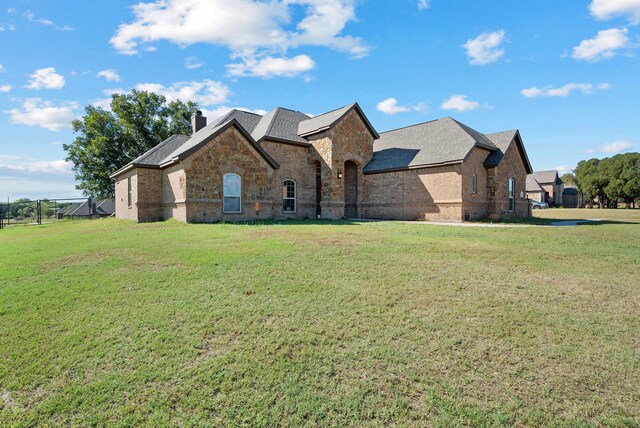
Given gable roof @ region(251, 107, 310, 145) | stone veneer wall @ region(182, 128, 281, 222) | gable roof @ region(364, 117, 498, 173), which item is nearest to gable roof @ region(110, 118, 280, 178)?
stone veneer wall @ region(182, 128, 281, 222)

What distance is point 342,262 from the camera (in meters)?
7.70

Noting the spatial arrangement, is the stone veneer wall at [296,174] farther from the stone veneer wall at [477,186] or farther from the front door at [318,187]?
the stone veneer wall at [477,186]

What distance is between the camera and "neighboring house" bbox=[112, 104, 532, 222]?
1809cm

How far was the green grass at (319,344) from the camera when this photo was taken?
3.04 metres

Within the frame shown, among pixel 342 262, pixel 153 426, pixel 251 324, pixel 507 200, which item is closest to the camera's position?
pixel 153 426

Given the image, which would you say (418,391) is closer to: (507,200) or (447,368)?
(447,368)

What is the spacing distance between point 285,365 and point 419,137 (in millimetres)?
24097

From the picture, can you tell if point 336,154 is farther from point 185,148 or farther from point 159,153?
point 159,153

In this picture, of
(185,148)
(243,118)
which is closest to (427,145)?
(243,118)

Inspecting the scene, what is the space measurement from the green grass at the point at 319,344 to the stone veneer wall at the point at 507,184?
625 inches

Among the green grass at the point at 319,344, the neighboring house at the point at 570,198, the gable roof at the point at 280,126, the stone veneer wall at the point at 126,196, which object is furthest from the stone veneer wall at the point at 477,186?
the neighboring house at the point at 570,198

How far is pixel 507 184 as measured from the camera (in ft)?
78.0

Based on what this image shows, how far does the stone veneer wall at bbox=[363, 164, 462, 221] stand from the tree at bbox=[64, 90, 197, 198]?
27506 millimetres

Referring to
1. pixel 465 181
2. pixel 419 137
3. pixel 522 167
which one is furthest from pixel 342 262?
pixel 522 167
